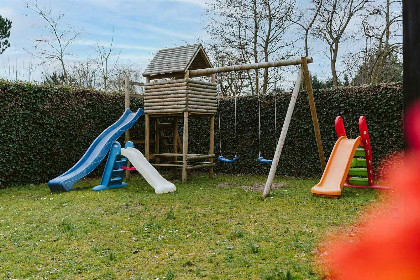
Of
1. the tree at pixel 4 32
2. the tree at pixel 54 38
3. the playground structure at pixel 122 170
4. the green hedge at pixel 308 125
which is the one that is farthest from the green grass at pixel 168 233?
the tree at pixel 4 32

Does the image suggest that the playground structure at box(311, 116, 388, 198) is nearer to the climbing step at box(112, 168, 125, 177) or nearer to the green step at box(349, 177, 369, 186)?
the green step at box(349, 177, 369, 186)

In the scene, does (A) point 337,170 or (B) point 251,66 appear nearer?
(A) point 337,170

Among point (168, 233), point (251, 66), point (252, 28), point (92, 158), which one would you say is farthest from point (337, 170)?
point (252, 28)

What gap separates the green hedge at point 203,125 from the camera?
9.93m

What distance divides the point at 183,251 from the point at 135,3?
28.7ft

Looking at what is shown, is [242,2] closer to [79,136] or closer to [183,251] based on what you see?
[79,136]

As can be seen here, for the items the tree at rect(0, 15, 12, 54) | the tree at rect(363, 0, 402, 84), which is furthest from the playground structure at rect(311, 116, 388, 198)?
the tree at rect(0, 15, 12, 54)

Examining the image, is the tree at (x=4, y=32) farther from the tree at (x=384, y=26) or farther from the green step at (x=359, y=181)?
the green step at (x=359, y=181)

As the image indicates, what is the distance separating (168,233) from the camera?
5320mm

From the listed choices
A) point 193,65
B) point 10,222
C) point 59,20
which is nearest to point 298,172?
point 193,65

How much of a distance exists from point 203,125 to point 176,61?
9.41 feet

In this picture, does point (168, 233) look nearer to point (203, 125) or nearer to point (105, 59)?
point (203, 125)

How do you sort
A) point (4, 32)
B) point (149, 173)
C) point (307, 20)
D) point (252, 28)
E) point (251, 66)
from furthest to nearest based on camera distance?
point (4, 32) < point (307, 20) < point (252, 28) < point (251, 66) < point (149, 173)

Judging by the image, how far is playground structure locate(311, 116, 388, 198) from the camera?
311 inches
